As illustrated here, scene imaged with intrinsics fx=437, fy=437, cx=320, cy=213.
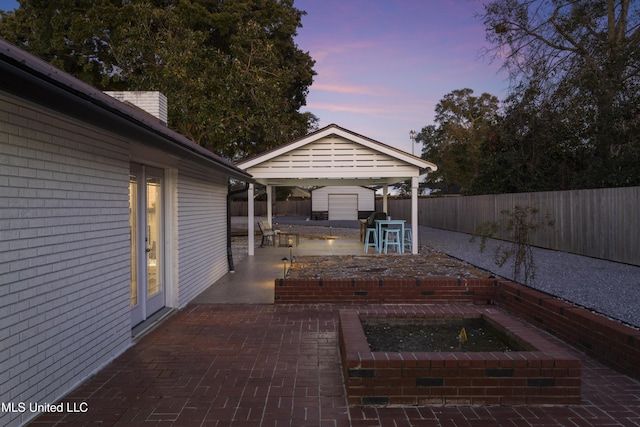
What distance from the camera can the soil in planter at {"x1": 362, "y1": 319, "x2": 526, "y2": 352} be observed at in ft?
13.4

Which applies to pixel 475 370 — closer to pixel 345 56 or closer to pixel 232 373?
pixel 232 373

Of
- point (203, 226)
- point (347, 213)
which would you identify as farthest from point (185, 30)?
point (347, 213)

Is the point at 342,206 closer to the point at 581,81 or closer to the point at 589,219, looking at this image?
the point at 581,81

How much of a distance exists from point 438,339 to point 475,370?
1.02 metres

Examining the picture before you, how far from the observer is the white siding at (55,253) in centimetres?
288

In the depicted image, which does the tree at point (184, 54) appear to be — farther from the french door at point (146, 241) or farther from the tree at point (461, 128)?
the tree at point (461, 128)

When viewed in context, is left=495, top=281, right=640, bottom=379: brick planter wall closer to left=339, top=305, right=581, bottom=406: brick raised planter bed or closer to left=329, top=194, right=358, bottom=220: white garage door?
left=339, top=305, right=581, bottom=406: brick raised planter bed

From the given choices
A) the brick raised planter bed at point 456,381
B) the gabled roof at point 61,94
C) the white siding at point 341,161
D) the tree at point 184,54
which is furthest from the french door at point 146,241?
the tree at point 184,54

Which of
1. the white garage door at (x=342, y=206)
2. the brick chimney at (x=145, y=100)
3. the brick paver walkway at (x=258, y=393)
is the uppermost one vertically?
the brick chimney at (x=145, y=100)

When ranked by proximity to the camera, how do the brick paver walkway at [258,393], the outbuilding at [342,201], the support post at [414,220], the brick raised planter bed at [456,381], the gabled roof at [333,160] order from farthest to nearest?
the outbuilding at [342,201] → the support post at [414,220] → the gabled roof at [333,160] → the brick raised planter bed at [456,381] → the brick paver walkway at [258,393]

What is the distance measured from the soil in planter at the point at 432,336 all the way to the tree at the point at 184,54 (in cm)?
1340

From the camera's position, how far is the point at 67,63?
62.4 feet

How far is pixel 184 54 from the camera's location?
52.7 ft

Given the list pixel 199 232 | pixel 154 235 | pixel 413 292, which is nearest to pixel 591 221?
pixel 413 292
